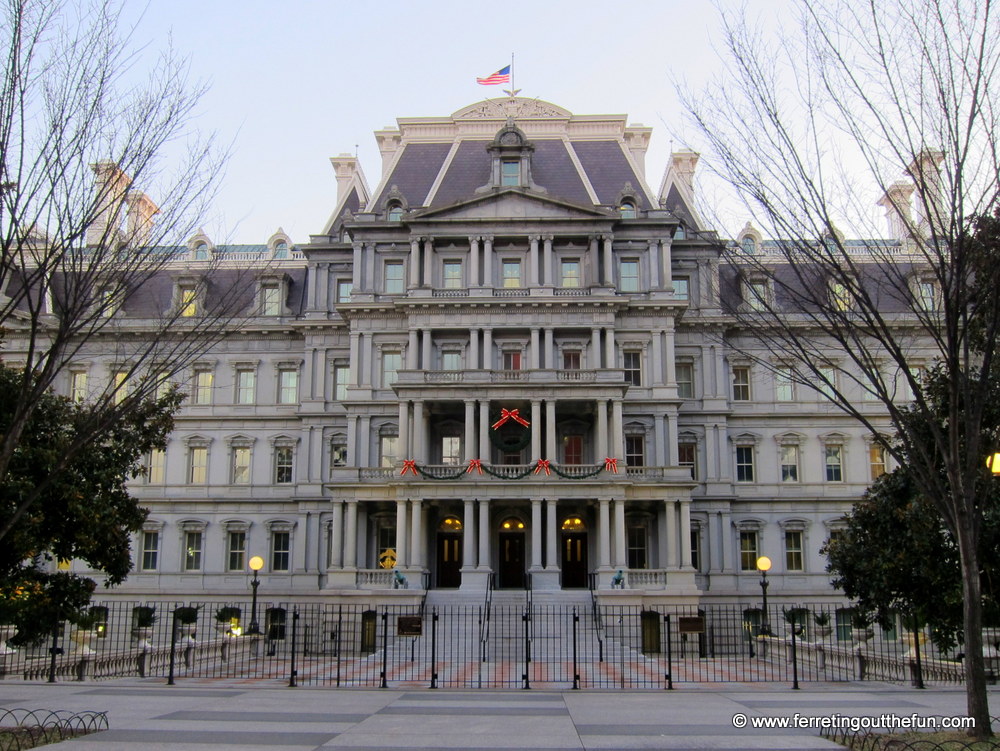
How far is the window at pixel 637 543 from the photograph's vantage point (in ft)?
150

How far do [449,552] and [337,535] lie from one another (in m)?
5.31

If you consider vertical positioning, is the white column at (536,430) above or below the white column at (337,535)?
above

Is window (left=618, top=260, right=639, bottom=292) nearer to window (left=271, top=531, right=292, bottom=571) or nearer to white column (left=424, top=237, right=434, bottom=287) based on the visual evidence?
white column (left=424, top=237, right=434, bottom=287)

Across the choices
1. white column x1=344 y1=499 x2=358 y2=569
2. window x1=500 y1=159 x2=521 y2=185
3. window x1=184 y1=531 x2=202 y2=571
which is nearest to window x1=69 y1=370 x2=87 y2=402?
window x1=184 y1=531 x2=202 y2=571

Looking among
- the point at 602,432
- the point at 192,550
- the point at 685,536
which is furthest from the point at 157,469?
the point at 685,536

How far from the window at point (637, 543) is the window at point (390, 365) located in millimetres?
12980

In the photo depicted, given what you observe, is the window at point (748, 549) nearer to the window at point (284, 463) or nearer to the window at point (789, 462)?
the window at point (789, 462)

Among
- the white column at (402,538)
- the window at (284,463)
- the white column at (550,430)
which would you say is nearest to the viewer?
the white column at (402,538)

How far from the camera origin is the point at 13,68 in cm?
1428

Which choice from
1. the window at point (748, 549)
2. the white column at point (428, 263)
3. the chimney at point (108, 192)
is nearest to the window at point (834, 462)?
the window at point (748, 549)

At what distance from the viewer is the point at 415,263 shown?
45844 millimetres

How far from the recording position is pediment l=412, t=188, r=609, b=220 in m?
46.0

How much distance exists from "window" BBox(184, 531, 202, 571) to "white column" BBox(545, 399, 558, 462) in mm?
18640

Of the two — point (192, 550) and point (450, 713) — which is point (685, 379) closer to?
point (192, 550)
